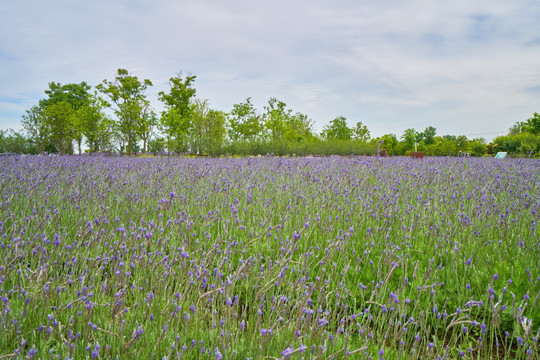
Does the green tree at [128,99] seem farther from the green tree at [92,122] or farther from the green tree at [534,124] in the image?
the green tree at [534,124]

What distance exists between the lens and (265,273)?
2.59 meters

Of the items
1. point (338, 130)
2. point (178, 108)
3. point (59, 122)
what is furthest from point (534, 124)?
point (59, 122)

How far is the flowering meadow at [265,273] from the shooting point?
180 centimetres

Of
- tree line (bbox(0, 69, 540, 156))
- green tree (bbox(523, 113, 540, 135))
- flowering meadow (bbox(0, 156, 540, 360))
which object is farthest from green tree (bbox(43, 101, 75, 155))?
green tree (bbox(523, 113, 540, 135))

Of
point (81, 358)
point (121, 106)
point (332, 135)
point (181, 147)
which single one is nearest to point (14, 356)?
point (81, 358)

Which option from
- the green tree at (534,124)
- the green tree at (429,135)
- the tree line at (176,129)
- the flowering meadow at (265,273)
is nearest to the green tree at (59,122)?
the tree line at (176,129)

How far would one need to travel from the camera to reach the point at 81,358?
5.88 feet

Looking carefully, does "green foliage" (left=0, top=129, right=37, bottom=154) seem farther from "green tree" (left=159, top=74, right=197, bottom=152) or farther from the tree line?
"green tree" (left=159, top=74, right=197, bottom=152)

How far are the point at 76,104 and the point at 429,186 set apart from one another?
173ft

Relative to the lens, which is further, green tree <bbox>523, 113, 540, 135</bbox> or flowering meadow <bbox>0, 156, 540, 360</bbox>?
green tree <bbox>523, 113, 540, 135</bbox>

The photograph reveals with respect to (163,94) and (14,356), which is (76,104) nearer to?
(163,94)

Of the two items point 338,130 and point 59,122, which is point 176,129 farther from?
point 338,130

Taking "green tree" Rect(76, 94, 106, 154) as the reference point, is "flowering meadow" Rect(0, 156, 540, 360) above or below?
below

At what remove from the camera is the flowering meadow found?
5.91 feet
